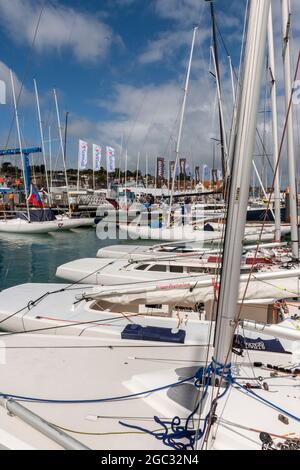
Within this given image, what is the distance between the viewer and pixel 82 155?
36.9 metres

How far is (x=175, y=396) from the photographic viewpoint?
11.2 ft

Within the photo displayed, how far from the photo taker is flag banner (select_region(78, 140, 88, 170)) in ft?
120

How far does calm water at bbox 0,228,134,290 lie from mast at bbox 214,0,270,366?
11.6m

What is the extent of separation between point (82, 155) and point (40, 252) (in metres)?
19.7

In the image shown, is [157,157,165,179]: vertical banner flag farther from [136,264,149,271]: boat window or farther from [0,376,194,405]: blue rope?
[0,376,194,405]: blue rope

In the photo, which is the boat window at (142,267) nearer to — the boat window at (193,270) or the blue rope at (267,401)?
the boat window at (193,270)

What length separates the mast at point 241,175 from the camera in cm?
288

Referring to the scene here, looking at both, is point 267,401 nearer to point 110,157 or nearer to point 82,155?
point 82,155

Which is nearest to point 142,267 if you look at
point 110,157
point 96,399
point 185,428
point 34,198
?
point 96,399

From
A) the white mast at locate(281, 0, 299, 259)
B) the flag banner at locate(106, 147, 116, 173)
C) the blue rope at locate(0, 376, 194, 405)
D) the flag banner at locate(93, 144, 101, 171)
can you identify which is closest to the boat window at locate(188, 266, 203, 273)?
the white mast at locate(281, 0, 299, 259)

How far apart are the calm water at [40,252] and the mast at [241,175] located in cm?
1160

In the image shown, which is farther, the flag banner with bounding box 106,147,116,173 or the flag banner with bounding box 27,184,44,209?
the flag banner with bounding box 106,147,116,173

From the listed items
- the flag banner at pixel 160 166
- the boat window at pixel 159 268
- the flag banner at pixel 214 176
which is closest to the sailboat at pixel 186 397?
the boat window at pixel 159 268
